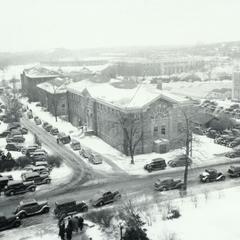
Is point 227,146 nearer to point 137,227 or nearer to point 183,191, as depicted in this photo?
point 183,191

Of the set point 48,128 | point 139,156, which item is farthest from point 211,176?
point 48,128

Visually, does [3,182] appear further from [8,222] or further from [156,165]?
[156,165]

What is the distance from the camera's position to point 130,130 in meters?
53.5

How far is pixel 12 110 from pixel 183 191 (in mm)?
50360

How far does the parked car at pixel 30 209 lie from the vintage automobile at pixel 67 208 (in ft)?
3.80

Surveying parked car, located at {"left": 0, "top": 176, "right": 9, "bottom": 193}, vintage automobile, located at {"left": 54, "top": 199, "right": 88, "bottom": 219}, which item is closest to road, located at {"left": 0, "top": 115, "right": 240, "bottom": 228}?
vintage automobile, located at {"left": 54, "top": 199, "right": 88, "bottom": 219}

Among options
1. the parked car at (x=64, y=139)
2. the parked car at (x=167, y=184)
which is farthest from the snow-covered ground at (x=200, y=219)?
the parked car at (x=64, y=139)

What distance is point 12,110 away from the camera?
82062 millimetres

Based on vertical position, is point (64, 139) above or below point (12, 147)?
above

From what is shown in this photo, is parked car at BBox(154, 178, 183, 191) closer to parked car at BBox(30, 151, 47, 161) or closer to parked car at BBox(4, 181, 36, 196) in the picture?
parked car at BBox(4, 181, 36, 196)

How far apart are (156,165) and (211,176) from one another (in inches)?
270

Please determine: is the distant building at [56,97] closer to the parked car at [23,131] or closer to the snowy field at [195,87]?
the parked car at [23,131]

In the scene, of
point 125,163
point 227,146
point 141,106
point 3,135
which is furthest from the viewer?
point 3,135

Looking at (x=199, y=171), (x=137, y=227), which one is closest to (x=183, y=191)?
(x=199, y=171)
